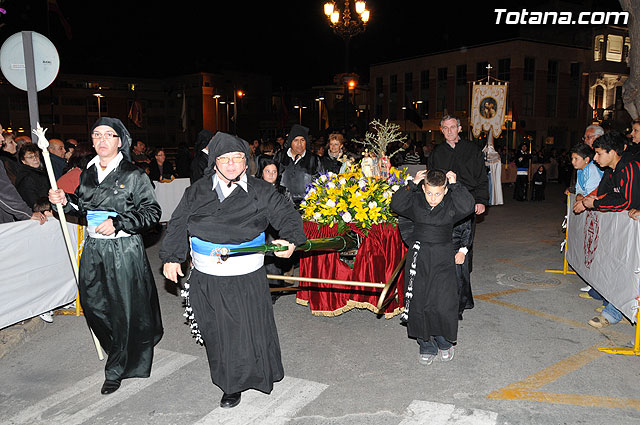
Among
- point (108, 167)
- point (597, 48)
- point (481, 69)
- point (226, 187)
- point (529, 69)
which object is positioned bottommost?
point (226, 187)

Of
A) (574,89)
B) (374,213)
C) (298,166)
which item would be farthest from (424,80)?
(374,213)

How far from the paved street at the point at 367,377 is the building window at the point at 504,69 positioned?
139 ft

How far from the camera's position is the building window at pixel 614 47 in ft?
153

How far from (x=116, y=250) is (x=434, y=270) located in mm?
2770

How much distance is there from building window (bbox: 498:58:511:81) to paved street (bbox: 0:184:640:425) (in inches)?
1670

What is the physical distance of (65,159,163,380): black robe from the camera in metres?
4.32

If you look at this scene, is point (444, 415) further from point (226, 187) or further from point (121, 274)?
point (121, 274)

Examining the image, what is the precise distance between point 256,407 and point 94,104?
79.4 meters

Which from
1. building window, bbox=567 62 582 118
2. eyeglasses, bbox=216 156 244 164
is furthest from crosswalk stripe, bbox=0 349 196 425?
building window, bbox=567 62 582 118

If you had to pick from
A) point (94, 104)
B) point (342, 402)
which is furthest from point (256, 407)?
point (94, 104)

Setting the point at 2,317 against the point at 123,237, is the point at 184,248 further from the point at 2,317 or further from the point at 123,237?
the point at 2,317

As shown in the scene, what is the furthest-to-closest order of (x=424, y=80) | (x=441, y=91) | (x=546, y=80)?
(x=424, y=80) < (x=441, y=91) < (x=546, y=80)

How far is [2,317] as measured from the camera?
538 cm

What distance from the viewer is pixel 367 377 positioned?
4594mm
